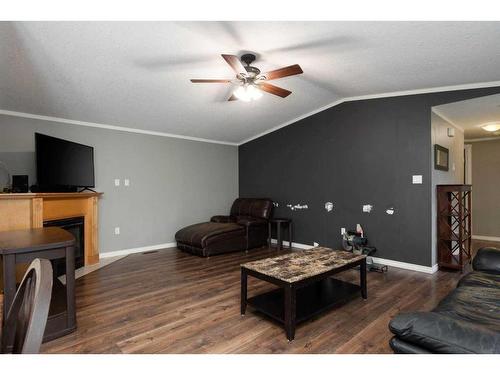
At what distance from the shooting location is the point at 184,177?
5543 millimetres

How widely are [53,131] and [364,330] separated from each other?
479 cm

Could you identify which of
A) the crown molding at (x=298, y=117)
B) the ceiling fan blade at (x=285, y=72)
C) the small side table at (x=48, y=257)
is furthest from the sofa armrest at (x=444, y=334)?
the crown molding at (x=298, y=117)

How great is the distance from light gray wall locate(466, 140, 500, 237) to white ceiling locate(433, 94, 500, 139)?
1205 millimetres

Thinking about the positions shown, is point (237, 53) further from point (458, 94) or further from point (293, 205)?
point (293, 205)

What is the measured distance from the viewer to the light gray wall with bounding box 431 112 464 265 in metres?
3.76

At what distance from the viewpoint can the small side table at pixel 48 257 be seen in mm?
1898

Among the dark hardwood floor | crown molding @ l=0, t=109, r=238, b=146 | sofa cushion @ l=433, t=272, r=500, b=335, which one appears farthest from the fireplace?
sofa cushion @ l=433, t=272, r=500, b=335

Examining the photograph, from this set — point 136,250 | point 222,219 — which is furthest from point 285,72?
point 136,250

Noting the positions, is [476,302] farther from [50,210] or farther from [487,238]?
[487,238]

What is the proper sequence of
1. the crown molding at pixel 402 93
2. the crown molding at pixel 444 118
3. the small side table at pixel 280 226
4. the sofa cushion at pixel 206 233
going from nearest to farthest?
the crown molding at pixel 402 93 < the crown molding at pixel 444 118 < the sofa cushion at pixel 206 233 < the small side table at pixel 280 226

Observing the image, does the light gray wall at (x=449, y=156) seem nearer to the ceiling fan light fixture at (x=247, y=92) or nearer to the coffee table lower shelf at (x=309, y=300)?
the coffee table lower shelf at (x=309, y=300)

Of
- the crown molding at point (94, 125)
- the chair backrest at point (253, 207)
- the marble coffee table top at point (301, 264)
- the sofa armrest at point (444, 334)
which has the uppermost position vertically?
the crown molding at point (94, 125)

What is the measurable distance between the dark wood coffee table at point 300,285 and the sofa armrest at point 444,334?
0.97 metres

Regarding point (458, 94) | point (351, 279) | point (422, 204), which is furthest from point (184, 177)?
point (458, 94)
